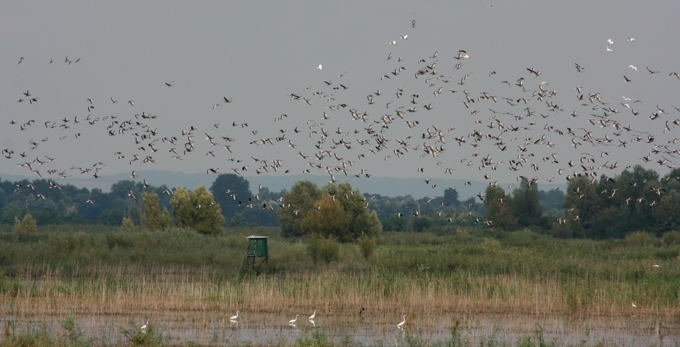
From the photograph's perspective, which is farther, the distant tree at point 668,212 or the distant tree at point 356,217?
the distant tree at point 668,212

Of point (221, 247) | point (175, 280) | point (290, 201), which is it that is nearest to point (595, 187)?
point (290, 201)

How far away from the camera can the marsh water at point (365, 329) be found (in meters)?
27.2

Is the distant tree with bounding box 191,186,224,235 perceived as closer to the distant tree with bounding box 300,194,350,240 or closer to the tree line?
the tree line

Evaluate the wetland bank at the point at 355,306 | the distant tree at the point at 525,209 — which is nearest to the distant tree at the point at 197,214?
the distant tree at the point at 525,209

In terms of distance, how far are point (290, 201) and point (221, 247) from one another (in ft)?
A: 171

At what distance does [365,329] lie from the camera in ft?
99.2

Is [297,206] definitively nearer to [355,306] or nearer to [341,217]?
[341,217]

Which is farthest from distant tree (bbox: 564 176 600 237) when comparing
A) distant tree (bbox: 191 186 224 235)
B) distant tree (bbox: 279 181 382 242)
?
distant tree (bbox: 191 186 224 235)

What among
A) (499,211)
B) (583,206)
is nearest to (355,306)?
(583,206)

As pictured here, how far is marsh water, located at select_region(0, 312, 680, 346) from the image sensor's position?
89.2 feet

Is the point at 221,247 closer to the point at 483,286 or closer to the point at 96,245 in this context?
the point at 96,245

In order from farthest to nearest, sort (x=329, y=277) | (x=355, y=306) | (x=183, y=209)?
(x=183, y=209) < (x=329, y=277) < (x=355, y=306)

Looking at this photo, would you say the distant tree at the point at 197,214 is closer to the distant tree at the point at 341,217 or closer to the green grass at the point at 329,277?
the distant tree at the point at 341,217

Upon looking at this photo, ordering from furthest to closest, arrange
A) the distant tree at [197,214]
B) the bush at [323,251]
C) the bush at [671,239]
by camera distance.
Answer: the distant tree at [197,214] → the bush at [671,239] → the bush at [323,251]
